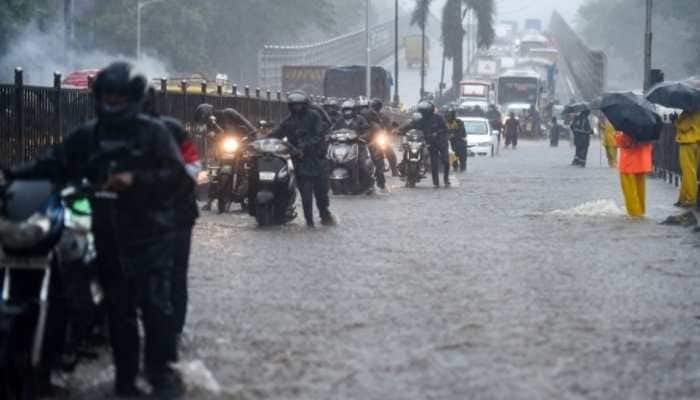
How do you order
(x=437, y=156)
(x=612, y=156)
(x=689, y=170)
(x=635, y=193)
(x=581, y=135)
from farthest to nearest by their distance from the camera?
(x=581, y=135)
(x=612, y=156)
(x=437, y=156)
(x=689, y=170)
(x=635, y=193)

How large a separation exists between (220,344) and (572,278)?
14.6 ft

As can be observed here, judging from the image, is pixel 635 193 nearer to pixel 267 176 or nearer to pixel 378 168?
pixel 267 176

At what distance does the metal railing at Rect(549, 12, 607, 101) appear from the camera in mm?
86500

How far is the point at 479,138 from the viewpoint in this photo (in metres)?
51.7

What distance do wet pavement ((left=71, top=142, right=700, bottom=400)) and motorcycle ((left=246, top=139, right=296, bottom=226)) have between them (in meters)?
0.27

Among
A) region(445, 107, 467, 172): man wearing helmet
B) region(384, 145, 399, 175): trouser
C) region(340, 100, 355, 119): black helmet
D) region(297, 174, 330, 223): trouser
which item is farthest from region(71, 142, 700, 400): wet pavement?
region(445, 107, 467, 172): man wearing helmet

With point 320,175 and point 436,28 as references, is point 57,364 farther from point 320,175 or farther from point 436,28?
point 436,28

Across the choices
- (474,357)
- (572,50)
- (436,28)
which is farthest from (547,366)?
(436,28)

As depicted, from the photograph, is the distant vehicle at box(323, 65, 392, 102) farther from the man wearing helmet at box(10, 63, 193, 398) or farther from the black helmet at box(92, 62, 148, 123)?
the black helmet at box(92, 62, 148, 123)

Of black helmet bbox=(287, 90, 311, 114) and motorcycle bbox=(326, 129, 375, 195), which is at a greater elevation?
black helmet bbox=(287, 90, 311, 114)

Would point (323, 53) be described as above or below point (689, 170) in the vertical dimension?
above

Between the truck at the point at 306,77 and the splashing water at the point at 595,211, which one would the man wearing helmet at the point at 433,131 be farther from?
the truck at the point at 306,77

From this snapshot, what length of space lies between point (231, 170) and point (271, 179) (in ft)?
5.22

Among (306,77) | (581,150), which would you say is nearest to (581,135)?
(581,150)
